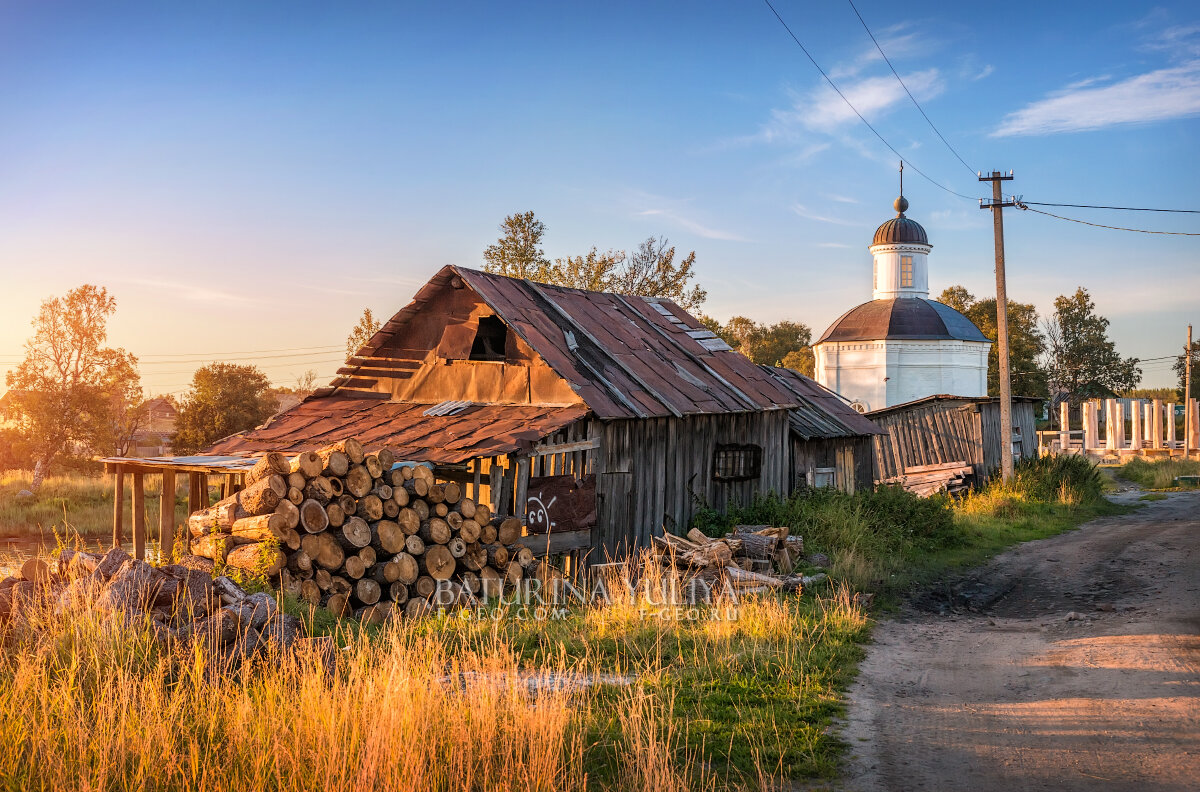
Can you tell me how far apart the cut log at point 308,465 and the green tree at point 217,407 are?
28730mm

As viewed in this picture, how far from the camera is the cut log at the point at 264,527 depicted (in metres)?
9.23

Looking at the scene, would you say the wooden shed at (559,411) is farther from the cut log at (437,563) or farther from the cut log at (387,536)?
the cut log at (387,536)

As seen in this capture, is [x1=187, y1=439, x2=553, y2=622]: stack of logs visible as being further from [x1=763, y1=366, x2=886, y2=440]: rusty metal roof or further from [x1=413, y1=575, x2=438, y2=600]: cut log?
[x1=763, y1=366, x2=886, y2=440]: rusty metal roof

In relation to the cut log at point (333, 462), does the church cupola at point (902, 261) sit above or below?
above

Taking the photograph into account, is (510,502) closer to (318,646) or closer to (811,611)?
(811,611)

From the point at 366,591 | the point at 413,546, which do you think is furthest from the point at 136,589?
the point at 413,546

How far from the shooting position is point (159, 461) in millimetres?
13000

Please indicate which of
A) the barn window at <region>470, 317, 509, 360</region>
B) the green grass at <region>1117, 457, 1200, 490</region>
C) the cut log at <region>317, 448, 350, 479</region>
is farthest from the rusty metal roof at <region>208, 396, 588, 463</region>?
the green grass at <region>1117, 457, 1200, 490</region>

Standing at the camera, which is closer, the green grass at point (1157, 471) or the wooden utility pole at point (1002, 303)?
the wooden utility pole at point (1002, 303)

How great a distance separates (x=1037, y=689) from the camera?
7750 millimetres

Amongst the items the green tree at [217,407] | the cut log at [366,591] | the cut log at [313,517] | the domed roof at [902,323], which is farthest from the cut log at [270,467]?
the domed roof at [902,323]

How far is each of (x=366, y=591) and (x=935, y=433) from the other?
20.1 m

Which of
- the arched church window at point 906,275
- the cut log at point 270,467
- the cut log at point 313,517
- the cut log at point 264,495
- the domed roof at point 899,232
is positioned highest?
the domed roof at point 899,232

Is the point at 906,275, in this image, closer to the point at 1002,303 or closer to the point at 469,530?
the point at 1002,303
